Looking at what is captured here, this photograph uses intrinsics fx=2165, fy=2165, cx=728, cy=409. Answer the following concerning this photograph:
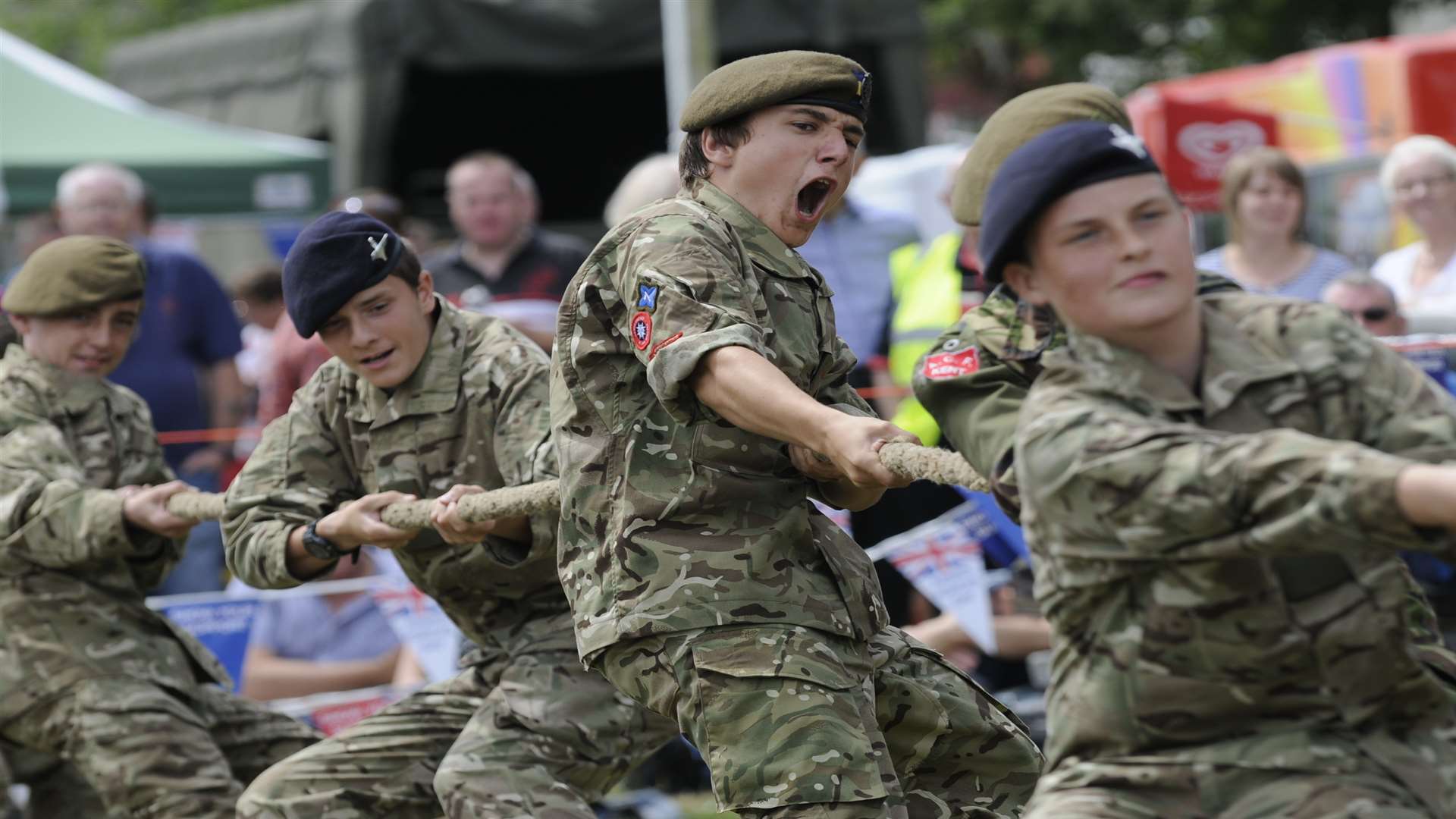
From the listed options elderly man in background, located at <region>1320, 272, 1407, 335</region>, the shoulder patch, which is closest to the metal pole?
elderly man in background, located at <region>1320, 272, 1407, 335</region>

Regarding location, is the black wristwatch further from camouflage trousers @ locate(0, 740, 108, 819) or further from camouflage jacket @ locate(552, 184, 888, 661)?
camouflage trousers @ locate(0, 740, 108, 819)

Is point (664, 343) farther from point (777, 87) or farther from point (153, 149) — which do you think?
point (153, 149)

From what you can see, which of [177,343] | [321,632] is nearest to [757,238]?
[321,632]

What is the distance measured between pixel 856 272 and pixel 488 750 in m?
4.33

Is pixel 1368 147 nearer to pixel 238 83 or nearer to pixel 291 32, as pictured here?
pixel 291 32

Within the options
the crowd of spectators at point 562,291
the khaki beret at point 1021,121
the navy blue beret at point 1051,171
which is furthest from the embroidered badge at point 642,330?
the crowd of spectators at point 562,291

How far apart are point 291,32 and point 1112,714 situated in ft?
46.6

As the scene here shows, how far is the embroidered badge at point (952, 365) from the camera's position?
14.2ft

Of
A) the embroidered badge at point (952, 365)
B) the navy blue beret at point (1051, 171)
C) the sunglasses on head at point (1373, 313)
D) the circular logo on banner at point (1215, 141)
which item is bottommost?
the sunglasses on head at point (1373, 313)

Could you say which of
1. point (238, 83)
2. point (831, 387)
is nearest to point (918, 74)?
point (238, 83)

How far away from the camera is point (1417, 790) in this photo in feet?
11.1

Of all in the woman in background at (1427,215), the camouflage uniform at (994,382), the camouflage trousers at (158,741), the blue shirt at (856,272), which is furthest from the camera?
the blue shirt at (856,272)

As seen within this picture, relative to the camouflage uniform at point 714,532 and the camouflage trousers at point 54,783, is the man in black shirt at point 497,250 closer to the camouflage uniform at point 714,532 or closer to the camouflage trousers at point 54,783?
the camouflage trousers at point 54,783

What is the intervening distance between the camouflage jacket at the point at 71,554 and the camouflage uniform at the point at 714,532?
6.51 ft
